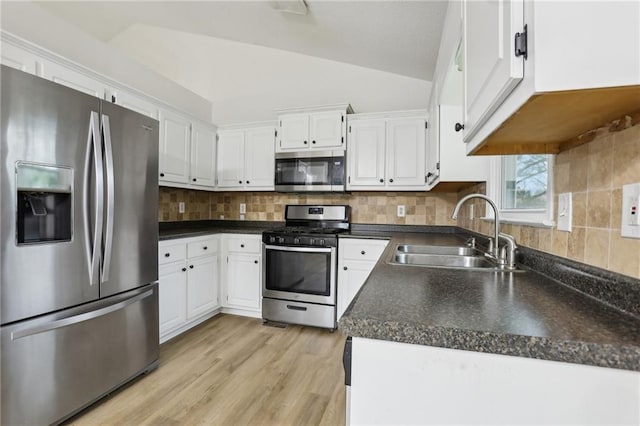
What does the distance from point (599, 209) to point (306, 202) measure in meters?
2.79

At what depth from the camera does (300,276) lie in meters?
2.81

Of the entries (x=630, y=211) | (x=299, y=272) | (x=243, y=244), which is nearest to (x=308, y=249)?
(x=299, y=272)

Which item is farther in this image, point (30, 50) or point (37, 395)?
point (30, 50)

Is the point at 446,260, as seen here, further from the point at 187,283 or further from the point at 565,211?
the point at 187,283

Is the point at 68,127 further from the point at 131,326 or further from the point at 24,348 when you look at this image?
the point at 131,326

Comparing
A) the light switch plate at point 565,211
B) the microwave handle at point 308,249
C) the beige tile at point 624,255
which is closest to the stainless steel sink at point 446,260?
the light switch plate at point 565,211

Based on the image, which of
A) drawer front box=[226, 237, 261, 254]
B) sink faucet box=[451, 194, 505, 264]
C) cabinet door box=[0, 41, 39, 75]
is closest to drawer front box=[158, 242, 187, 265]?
drawer front box=[226, 237, 261, 254]

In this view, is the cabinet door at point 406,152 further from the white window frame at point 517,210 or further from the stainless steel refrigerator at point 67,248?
the stainless steel refrigerator at point 67,248

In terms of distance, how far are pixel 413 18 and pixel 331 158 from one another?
137 centimetres

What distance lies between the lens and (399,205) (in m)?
3.16

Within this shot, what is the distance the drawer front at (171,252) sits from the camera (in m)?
2.32

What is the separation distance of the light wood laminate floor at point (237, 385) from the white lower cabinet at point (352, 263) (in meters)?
0.39

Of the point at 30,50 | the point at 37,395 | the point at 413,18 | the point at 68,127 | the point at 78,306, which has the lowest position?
the point at 37,395

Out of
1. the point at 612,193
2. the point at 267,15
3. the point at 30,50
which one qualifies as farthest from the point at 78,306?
the point at 267,15
